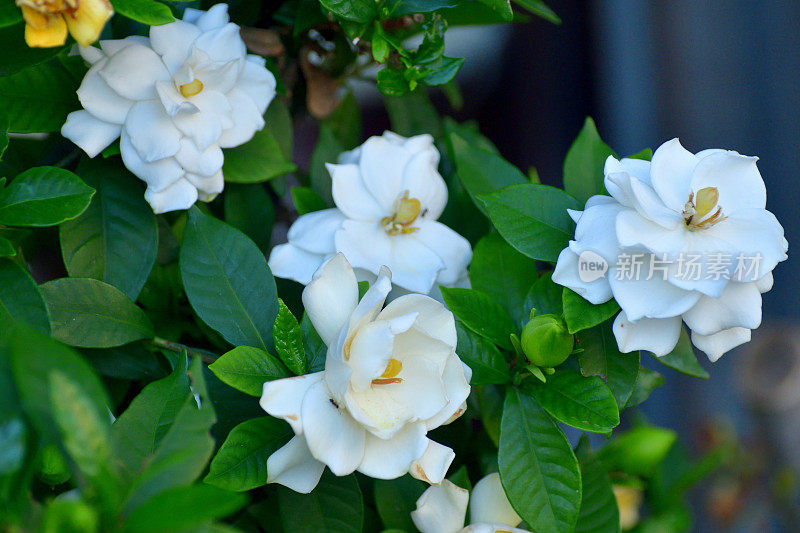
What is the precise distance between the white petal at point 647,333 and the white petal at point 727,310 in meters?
0.02

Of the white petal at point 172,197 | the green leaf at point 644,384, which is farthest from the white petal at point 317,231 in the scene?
the green leaf at point 644,384

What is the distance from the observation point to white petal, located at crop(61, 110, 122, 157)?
2.02 ft

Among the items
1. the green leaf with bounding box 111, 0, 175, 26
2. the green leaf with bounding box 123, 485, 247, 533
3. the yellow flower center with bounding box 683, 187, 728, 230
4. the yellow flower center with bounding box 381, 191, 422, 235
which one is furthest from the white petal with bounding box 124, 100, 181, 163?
the yellow flower center with bounding box 683, 187, 728, 230

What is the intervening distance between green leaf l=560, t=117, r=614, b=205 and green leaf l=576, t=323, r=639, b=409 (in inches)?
5.4

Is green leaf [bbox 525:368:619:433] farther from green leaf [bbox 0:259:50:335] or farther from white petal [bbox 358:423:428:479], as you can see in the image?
green leaf [bbox 0:259:50:335]

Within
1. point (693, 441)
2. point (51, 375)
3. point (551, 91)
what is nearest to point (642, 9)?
point (551, 91)

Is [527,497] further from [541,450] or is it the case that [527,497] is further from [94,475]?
[94,475]

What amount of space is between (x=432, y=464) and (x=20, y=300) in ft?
1.12

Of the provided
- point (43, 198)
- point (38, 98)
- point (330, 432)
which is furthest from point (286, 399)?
point (38, 98)

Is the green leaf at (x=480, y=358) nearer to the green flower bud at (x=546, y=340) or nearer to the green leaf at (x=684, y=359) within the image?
the green flower bud at (x=546, y=340)

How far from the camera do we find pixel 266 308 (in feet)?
2.03

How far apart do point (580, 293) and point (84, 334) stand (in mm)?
424

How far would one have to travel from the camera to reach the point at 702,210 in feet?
1.96

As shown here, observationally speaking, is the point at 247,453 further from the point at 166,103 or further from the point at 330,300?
the point at 166,103
